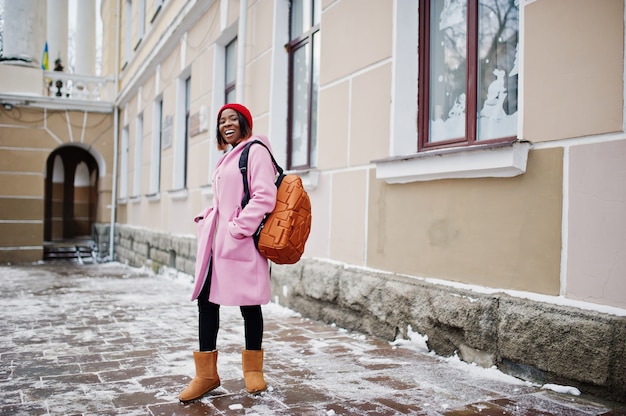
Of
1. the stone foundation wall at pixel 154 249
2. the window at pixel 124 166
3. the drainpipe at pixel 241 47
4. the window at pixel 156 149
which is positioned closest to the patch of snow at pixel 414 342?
the drainpipe at pixel 241 47

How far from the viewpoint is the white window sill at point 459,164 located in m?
3.22

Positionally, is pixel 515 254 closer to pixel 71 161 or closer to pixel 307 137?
pixel 307 137

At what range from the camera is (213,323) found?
9.98ft

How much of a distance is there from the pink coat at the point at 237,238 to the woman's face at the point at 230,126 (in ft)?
0.60

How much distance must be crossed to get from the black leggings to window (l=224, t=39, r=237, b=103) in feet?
17.9

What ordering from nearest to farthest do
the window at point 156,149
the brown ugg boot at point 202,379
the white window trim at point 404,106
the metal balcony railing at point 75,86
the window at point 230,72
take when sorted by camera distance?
the brown ugg boot at point 202,379
the white window trim at point 404,106
the window at point 230,72
the window at point 156,149
the metal balcony railing at point 75,86

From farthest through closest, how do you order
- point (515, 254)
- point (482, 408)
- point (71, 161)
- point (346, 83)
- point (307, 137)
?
point (71, 161)
point (307, 137)
point (346, 83)
point (515, 254)
point (482, 408)

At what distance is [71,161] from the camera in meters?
18.9

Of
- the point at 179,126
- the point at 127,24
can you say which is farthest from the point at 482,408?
the point at 127,24

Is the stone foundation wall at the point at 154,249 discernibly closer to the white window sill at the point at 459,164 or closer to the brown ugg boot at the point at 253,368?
the white window sill at the point at 459,164

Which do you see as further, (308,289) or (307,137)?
(307,137)

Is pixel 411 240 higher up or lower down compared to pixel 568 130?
lower down

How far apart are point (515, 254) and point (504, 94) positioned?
1049mm

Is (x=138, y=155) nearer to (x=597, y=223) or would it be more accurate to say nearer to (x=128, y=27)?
(x=128, y=27)
